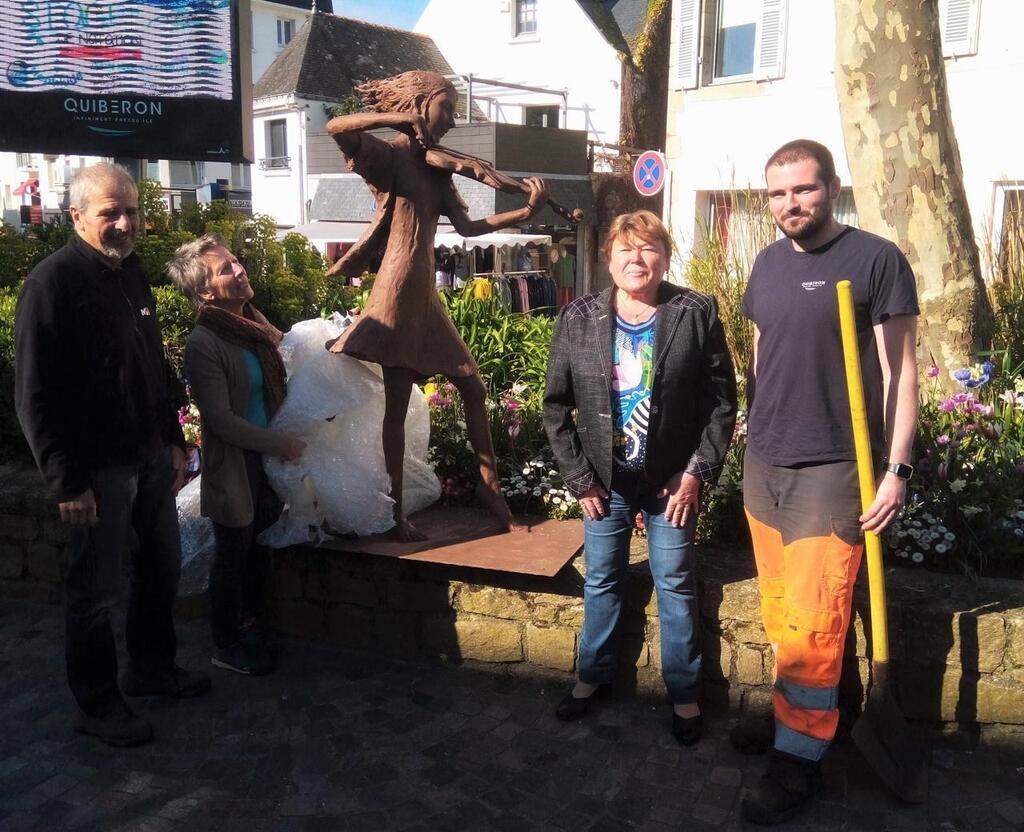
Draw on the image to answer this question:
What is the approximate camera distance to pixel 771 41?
1353 cm

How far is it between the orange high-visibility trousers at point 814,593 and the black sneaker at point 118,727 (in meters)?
2.17

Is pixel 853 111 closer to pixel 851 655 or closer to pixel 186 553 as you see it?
pixel 851 655

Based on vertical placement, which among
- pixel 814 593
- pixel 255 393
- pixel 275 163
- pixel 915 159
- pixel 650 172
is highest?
pixel 275 163

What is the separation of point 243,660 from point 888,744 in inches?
96.2

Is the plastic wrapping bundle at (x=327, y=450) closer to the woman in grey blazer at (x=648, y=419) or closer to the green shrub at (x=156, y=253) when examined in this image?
the woman in grey blazer at (x=648, y=419)

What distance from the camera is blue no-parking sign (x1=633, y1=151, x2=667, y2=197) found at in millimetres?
10414

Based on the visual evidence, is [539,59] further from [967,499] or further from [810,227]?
[810,227]

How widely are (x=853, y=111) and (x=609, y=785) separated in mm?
3532

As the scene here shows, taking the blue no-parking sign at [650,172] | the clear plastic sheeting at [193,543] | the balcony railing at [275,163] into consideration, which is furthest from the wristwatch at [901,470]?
the balcony railing at [275,163]

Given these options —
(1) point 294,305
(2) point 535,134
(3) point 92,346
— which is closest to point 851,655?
(3) point 92,346

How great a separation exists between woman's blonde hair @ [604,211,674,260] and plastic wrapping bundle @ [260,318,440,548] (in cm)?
140

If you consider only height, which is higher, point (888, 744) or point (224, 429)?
point (224, 429)

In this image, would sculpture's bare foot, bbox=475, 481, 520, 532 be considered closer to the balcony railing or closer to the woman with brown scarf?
the woman with brown scarf

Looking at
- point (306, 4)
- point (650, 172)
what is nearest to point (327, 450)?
point (650, 172)
